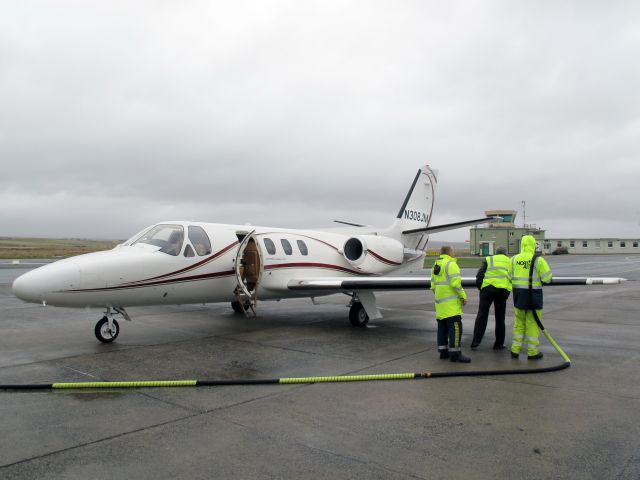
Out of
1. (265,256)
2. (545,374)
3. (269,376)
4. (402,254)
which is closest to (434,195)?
(402,254)

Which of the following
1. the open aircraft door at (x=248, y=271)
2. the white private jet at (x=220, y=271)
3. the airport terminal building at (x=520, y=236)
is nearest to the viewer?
the white private jet at (x=220, y=271)

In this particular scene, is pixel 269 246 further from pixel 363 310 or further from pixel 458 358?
pixel 458 358

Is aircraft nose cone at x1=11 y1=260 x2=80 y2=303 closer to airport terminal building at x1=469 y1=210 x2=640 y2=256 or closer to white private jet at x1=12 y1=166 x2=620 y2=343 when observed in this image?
white private jet at x1=12 y1=166 x2=620 y2=343

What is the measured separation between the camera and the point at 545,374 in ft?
23.2

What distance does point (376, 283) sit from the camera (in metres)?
10.9

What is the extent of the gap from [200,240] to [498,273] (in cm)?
596

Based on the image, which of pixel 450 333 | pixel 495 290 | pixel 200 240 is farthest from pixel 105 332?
pixel 495 290

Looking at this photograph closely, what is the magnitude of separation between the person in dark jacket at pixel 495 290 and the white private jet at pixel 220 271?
4.14ft

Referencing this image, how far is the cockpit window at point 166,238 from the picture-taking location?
9.93 m

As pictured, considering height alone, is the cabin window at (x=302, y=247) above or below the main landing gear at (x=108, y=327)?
above

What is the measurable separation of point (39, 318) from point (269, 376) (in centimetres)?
876

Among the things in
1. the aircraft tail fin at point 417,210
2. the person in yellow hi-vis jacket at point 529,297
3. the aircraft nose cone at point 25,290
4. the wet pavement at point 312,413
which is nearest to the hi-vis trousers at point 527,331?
the person in yellow hi-vis jacket at point 529,297

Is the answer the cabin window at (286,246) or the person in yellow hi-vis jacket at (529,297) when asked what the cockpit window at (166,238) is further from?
the person in yellow hi-vis jacket at (529,297)

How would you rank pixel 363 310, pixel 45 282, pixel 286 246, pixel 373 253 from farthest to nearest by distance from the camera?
pixel 373 253 < pixel 286 246 < pixel 363 310 < pixel 45 282
